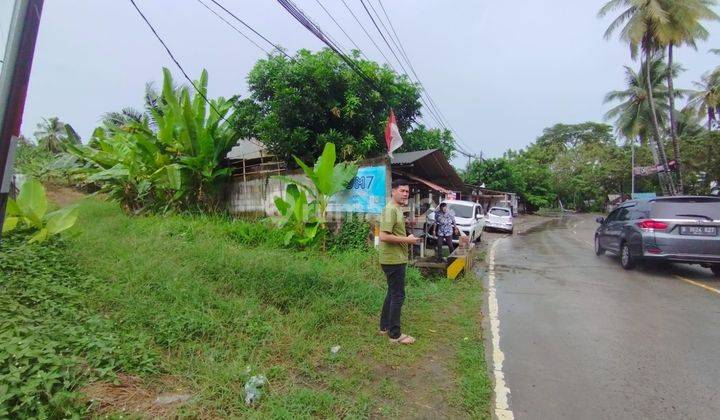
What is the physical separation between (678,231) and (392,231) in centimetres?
686

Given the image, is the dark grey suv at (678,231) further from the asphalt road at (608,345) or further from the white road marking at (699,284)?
the asphalt road at (608,345)

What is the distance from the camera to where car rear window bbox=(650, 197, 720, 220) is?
8.20m

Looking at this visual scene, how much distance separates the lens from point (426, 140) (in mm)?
15047

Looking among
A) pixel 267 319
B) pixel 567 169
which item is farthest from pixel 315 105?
pixel 567 169

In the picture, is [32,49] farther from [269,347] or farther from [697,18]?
[697,18]

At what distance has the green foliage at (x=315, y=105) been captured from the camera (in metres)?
10.6

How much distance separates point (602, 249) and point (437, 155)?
5285mm

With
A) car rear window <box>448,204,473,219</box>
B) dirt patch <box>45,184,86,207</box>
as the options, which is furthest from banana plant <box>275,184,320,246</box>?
dirt patch <box>45,184,86,207</box>

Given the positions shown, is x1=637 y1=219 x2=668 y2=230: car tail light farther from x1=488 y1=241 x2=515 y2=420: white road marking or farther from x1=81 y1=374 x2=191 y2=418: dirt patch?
x1=81 y1=374 x2=191 y2=418: dirt patch

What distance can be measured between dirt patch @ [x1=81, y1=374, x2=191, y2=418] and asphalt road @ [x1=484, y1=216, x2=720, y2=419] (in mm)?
2496

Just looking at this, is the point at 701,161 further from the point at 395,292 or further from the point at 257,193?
the point at 395,292

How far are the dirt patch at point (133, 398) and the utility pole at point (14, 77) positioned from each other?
145cm

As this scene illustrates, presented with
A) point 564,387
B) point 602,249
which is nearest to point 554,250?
point 602,249

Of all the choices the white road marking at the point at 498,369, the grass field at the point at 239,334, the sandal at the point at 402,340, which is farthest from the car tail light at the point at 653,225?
the sandal at the point at 402,340
